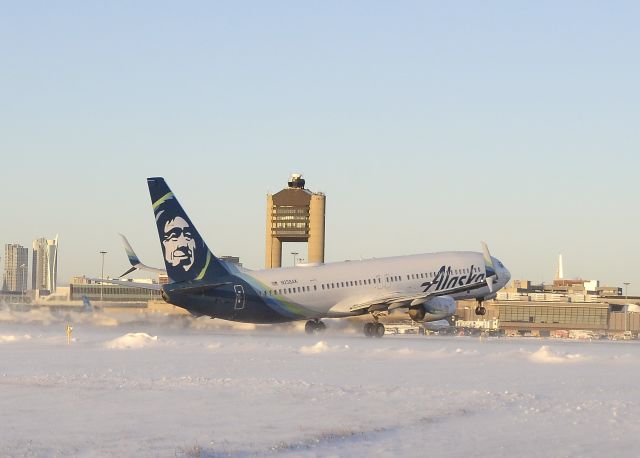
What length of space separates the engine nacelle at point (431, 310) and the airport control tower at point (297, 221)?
353ft

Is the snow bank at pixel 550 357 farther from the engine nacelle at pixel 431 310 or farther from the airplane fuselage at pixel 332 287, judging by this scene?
the airplane fuselage at pixel 332 287

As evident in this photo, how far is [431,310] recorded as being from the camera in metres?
59.6

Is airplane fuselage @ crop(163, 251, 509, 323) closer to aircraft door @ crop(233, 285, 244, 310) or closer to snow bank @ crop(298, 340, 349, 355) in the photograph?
aircraft door @ crop(233, 285, 244, 310)

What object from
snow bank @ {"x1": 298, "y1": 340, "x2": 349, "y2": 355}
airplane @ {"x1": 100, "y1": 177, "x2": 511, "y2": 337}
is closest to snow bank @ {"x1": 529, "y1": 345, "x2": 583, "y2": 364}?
snow bank @ {"x1": 298, "y1": 340, "x2": 349, "y2": 355}

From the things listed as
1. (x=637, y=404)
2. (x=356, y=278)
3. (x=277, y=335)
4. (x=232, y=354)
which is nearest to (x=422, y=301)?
(x=356, y=278)

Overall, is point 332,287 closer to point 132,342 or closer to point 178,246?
point 178,246

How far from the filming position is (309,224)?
6629 inches

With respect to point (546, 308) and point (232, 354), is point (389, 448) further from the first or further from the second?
point (546, 308)

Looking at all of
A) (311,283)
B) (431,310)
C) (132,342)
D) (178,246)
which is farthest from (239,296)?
(431,310)

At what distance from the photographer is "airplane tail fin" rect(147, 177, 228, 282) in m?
53.8

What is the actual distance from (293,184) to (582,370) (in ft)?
433

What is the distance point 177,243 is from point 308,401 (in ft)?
85.5

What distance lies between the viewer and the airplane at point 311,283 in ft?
177

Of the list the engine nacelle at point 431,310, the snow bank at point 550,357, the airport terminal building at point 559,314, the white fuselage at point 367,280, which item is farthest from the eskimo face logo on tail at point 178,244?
the airport terminal building at point 559,314
